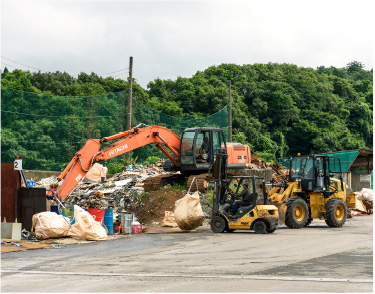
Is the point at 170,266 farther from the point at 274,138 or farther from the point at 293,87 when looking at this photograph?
the point at 293,87

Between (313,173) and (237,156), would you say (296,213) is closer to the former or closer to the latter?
(313,173)

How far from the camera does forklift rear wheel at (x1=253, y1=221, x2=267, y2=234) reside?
20766 millimetres

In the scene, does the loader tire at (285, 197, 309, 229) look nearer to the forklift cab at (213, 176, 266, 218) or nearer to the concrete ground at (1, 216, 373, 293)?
the forklift cab at (213, 176, 266, 218)

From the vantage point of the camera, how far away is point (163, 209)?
2575 cm

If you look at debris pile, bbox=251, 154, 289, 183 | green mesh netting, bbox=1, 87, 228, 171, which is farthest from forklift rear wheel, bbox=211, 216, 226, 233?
green mesh netting, bbox=1, 87, 228, 171

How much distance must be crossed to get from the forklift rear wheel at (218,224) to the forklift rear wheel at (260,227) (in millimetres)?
1096

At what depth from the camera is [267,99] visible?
74.7 metres

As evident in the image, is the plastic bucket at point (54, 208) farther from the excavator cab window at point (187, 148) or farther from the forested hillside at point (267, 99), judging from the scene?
the forested hillside at point (267, 99)

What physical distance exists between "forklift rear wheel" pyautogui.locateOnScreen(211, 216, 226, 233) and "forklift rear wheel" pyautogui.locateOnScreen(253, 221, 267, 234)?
1.10 m

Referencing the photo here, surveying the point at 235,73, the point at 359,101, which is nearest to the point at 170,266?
the point at 235,73

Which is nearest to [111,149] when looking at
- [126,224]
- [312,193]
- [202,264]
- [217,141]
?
[126,224]

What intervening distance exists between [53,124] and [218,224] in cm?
1438

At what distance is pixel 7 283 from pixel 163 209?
1453 centimetres

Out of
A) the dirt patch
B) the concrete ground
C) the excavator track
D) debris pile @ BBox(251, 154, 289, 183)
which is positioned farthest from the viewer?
debris pile @ BBox(251, 154, 289, 183)
